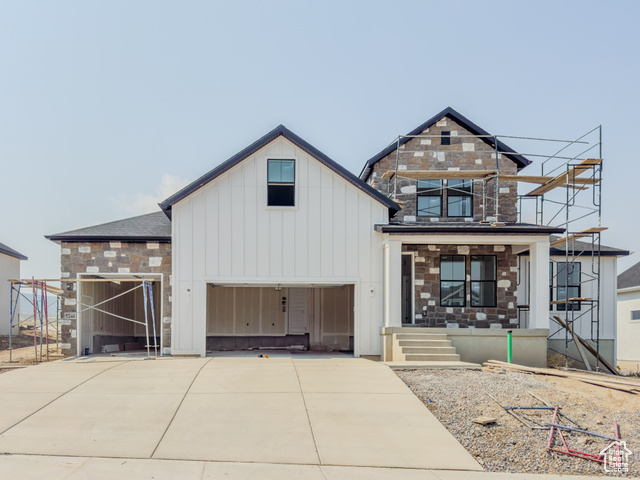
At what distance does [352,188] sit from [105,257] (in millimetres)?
7308

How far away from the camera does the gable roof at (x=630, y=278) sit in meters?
25.9

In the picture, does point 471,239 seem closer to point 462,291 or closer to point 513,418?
point 462,291

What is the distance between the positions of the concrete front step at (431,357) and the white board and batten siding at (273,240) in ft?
5.30

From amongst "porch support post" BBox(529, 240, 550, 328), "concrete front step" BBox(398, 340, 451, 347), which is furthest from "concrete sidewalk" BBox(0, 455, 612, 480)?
"porch support post" BBox(529, 240, 550, 328)

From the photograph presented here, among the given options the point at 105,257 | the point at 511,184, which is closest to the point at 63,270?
the point at 105,257

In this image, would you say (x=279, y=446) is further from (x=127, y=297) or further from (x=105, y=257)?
(x=127, y=297)

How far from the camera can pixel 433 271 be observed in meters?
16.5

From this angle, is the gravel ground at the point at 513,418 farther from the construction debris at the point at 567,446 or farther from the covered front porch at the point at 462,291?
the covered front porch at the point at 462,291

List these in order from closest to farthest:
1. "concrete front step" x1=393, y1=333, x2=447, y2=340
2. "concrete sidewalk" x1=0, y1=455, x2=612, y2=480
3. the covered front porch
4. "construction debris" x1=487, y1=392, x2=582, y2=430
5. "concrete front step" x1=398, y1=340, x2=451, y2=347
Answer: "concrete sidewalk" x1=0, y1=455, x2=612, y2=480 < "construction debris" x1=487, y1=392, x2=582, y2=430 < "concrete front step" x1=398, y1=340, x2=451, y2=347 < "concrete front step" x1=393, y1=333, x2=447, y2=340 < the covered front porch

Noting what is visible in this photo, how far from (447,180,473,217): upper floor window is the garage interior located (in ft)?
32.0

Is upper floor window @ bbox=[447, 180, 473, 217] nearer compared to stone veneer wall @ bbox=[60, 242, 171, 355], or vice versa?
stone veneer wall @ bbox=[60, 242, 171, 355]

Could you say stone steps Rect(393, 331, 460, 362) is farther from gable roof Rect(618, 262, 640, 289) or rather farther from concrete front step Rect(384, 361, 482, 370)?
gable roof Rect(618, 262, 640, 289)

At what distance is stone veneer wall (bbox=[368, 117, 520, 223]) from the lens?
17.9 metres

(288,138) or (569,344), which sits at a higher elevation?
(288,138)
